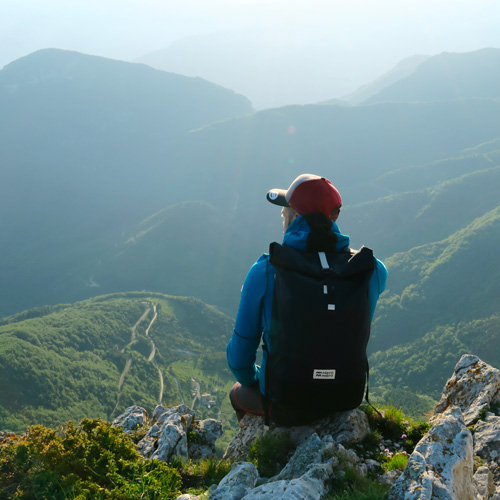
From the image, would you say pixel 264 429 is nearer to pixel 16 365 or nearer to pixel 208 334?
pixel 16 365

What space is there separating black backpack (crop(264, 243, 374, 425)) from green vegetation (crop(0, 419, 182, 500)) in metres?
1.72

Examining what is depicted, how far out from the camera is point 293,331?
14.6ft

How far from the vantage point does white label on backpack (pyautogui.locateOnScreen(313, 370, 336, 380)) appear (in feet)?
15.0

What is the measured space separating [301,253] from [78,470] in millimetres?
3709

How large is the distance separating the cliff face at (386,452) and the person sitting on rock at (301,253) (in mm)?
441

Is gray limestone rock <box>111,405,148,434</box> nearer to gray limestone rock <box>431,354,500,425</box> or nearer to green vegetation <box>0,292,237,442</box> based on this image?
gray limestone rock <box>431,354,500,425</box>

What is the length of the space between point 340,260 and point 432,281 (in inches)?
7360

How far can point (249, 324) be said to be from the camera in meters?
4.96

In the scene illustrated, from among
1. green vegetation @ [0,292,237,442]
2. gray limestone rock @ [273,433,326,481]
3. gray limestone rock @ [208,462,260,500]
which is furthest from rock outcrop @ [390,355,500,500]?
green vegetation @ [0,292,237,442]

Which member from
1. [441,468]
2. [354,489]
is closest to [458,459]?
[441,468]

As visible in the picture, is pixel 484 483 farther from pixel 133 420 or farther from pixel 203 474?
pixel 133 420

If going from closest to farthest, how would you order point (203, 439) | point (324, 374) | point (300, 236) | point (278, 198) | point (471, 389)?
point (324, 374), point (300, 236), point (278, 198), point (471, 389), point (203, 439)

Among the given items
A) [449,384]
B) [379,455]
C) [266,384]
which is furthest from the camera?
[449,384]

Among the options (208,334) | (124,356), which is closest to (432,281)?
(208,334)
